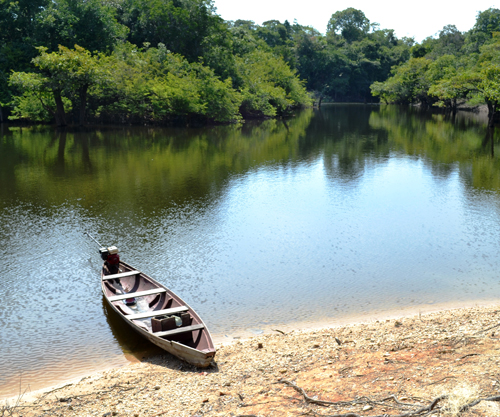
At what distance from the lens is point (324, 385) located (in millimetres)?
7395

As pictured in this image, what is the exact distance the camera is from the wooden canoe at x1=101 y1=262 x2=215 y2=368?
932 cm

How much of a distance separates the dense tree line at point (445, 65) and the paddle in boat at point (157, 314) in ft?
171

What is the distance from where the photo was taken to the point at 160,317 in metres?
10.8

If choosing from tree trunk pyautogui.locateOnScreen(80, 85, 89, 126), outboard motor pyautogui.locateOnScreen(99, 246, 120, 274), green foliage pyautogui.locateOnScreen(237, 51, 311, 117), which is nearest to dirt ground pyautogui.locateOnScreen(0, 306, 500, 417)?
outboard motor pyautogui.locateOnScreen(99, 246, 120, 274)

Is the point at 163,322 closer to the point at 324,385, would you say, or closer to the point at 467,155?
the point at 324,385

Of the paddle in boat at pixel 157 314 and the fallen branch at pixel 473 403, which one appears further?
the paddle in boat at pixel 157 314

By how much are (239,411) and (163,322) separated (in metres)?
3.41

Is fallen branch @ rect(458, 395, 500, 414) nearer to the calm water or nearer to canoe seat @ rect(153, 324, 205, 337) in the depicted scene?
canoe seat @ rect(153, 324, 205, 337)

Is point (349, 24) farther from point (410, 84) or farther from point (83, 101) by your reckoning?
point (83, 101)

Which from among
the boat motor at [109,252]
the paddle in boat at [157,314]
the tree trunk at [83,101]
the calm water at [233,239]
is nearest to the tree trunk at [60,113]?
the tree trunk at [83,101]

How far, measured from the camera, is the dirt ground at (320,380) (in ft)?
21.2

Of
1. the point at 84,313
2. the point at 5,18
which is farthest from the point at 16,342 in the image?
the point at 5,18

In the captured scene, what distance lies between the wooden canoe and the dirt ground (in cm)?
39

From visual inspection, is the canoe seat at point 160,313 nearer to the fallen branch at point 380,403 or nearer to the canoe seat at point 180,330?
the canoe seat at point 180,330
